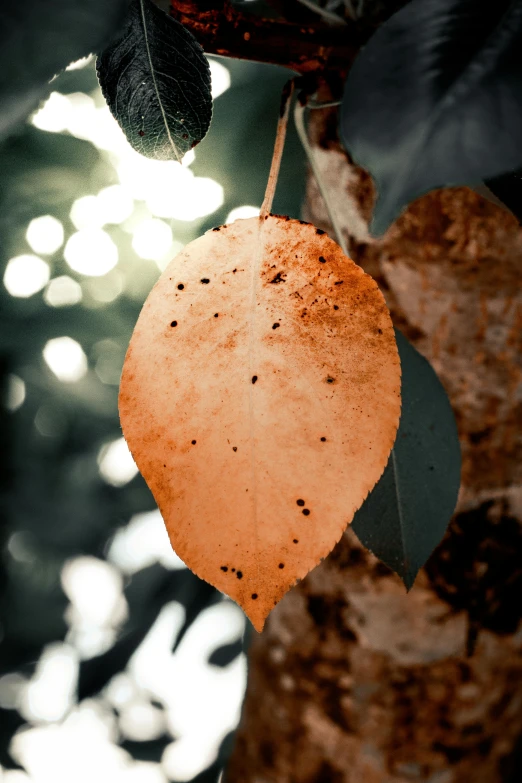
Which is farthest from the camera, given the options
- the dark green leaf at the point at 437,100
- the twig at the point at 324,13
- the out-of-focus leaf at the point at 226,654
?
the out-of-focus leaf at the point at 226,654

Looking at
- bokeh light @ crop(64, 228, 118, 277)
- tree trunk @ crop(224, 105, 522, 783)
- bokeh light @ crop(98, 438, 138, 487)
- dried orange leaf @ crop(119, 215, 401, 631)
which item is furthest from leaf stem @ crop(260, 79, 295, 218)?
bokeh light @ crop(98, 438, 138, 487)

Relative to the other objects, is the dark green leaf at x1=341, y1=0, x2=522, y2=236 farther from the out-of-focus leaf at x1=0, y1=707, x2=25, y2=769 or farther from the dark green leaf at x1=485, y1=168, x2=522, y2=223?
the out-of-focus leaf at x1=0, y1=707, x2=25, y2=769

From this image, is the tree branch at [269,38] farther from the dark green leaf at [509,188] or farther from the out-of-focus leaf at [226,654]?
the out-of-focus leaf at [226,654]

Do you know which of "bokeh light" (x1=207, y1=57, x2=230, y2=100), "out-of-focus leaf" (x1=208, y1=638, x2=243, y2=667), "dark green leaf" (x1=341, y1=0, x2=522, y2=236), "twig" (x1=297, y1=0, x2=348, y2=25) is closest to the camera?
"dark green leaf" (x1=341, y1=0, x2=522, y2=236)

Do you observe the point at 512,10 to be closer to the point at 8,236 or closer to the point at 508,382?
the point at 508,382

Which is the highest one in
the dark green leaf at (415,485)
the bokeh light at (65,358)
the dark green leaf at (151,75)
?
the dark green leaf at (151,75)

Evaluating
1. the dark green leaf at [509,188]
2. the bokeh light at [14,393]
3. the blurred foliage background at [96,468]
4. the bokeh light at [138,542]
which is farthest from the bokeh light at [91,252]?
the dark green leaf at [509,188]
